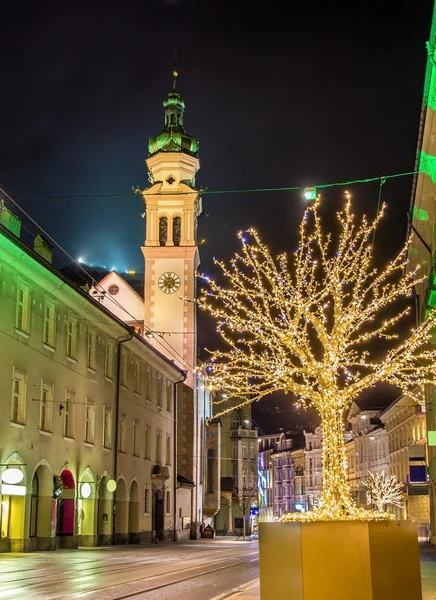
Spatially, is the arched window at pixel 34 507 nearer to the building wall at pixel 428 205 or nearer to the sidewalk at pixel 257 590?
the sidewalk at pixel 257 590

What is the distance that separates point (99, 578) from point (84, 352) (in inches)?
725

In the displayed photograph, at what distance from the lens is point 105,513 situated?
1486 inches

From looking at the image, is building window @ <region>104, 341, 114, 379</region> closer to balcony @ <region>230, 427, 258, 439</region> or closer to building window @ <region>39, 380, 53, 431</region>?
building window @ <region>39, 380, 53, 431</region>

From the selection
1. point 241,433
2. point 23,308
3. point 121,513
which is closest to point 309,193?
point 23,308

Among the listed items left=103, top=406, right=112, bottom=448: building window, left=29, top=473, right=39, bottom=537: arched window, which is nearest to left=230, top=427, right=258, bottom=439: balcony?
left=103, top=406, right=112, bottom=448: building window

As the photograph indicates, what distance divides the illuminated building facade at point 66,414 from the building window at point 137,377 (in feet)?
0.28

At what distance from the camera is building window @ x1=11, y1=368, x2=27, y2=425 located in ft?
92.1

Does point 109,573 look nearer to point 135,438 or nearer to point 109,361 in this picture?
point 109,361

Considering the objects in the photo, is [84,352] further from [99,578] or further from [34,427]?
[99,578]

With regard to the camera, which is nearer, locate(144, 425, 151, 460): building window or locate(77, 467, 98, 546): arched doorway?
locate(77, 467, 98, 546): arched doorway

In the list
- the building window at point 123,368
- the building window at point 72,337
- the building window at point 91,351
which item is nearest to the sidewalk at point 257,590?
the building window at point 72,337

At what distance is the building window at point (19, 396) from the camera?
28.1m

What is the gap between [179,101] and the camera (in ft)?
215

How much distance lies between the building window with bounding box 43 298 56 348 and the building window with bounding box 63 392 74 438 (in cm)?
267
